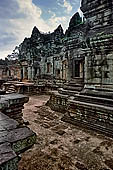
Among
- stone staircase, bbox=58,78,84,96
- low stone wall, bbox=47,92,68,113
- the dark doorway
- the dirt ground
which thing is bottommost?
the dirt ground

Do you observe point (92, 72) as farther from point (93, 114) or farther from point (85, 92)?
point (93, 114)

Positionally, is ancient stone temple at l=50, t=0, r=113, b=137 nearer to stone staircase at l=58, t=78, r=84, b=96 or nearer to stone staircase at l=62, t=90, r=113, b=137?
stone staircase at l=62, t=90, r=113, b=137

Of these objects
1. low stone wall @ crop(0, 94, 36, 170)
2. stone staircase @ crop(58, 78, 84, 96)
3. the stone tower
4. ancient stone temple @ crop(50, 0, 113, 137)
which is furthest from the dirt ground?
stone staircase @ crop(58, 78, 84, 96)

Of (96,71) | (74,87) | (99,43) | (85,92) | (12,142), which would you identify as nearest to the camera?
(12,142)

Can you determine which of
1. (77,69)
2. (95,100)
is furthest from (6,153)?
(77,69)

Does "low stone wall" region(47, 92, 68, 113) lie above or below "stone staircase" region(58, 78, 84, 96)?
below

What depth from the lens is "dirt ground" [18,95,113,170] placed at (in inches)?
111

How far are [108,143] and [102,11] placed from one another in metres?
5.30

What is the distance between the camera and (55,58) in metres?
14.5

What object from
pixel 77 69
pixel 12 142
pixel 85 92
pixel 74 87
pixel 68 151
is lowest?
pixel 68 151

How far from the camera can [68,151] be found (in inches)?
133

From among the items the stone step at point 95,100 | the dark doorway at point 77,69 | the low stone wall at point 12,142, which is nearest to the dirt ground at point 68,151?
the low stone wall at point 12,142

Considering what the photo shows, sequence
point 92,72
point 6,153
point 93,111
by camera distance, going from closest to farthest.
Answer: point 6,153 → point 93,111 → point 92,72

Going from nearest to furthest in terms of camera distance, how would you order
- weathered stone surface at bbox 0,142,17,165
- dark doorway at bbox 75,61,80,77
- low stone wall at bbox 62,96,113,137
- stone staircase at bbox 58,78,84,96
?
weathered stone surface at bbox 0,142,17,165 < low stone wall at bbox 62,96,113,137 < stone staircase at bbox 58,78,84,96 < dark doorway at bbox 75,61,80,77
